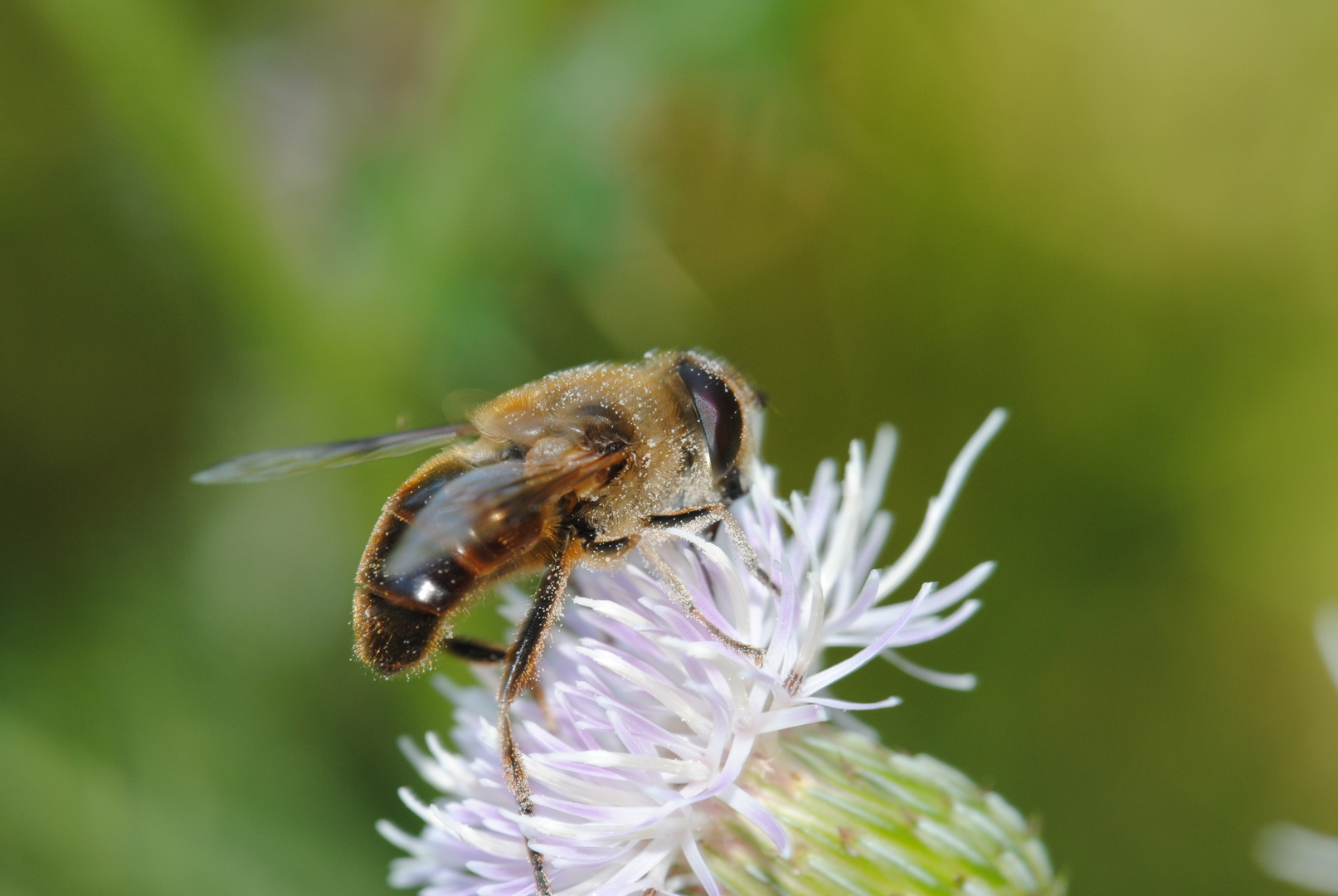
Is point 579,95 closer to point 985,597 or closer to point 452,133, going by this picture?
point 452,133

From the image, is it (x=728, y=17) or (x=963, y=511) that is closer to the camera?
(x=728, y=17)

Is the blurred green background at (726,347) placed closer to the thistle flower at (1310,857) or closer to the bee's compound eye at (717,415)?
the thistle flower at (1310,857)

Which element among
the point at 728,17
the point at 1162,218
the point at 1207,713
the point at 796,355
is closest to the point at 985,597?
the point at 1207,713

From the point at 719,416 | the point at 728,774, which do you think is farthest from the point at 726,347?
the point at 728,774

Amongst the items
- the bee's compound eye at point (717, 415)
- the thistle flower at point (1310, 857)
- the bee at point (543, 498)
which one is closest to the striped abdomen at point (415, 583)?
the bee at point (543, 498)

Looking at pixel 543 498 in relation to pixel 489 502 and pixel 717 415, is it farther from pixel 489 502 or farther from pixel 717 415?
pixel 717 415

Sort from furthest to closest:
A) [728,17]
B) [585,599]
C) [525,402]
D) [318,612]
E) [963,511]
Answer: [318,612], [963,511], [728,17], [525,402], [585,599]

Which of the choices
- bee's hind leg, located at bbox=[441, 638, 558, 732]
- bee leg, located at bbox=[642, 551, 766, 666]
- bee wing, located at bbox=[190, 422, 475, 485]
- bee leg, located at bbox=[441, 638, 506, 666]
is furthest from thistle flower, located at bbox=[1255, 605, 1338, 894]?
bee wing, located at bbox=[190, 422, 475, 485]
